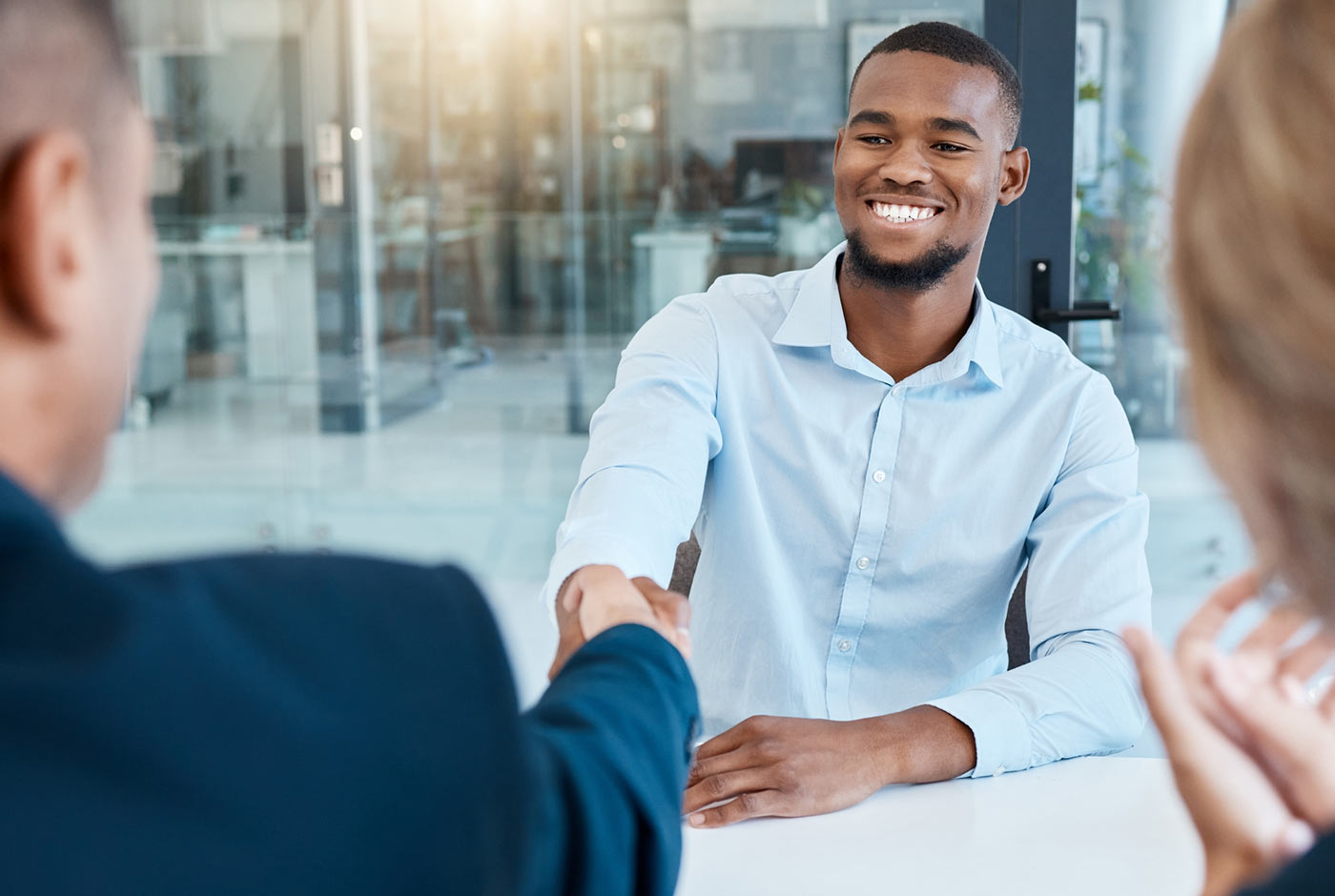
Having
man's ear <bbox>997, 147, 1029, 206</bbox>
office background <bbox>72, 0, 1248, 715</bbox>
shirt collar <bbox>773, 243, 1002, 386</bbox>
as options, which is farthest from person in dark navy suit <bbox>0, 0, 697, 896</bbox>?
office background <bbox>72, 0, 1248, 715</bbox>

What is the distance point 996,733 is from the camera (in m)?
1.29

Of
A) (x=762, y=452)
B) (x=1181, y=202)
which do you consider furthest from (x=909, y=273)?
(x=1181, y=202)

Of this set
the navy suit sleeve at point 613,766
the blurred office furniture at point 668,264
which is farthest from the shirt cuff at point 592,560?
the blurred office furniture at point 668,264

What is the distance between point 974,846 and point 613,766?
0.56 metres

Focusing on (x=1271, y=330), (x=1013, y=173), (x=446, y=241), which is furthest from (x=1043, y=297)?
(x=1271, y=330)

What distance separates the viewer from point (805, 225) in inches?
146

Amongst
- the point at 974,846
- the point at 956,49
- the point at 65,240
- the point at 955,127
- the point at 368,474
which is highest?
the point at 956,49

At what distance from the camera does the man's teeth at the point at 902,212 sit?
1.83 m

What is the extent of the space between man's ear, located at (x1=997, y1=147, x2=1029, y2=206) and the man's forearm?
99cm

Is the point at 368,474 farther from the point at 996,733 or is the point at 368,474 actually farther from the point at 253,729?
the point at 253,729

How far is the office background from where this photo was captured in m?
3.69

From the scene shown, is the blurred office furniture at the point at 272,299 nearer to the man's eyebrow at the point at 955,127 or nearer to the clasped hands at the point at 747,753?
the man's eyebrow at the point at 955,127

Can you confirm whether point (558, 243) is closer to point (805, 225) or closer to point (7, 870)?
point (805, 225)

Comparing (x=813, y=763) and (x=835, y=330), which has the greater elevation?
(x=835, y=330)
